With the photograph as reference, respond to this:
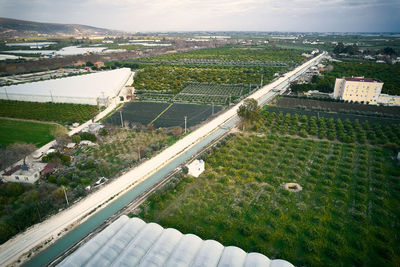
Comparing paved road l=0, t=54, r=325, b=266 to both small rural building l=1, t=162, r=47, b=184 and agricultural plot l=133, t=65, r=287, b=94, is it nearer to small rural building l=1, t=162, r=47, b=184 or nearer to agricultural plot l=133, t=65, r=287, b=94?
small rural building l=1, t=162, r=47, b=184

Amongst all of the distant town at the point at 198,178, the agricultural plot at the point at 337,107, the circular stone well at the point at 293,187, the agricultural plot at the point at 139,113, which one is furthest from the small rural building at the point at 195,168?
the agricultural plot at the point at 337,107

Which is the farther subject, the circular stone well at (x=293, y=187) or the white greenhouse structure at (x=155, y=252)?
the circular stone well at (x=293, y=187)

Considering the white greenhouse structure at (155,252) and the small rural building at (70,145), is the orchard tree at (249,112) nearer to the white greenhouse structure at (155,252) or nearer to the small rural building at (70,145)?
the small rural building at (70,145)

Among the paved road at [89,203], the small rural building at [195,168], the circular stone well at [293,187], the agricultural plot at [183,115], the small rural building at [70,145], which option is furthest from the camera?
the agricultural plot at [183,115]

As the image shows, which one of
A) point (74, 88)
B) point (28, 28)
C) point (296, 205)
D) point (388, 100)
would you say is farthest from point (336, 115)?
point (28, 28)

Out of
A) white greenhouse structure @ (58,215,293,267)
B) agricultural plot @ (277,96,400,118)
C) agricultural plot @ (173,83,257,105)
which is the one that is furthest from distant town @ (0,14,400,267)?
agricultural plot @ (173,83,257,105)

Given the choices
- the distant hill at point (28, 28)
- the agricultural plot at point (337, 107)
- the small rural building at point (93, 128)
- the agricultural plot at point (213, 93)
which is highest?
the distant hill at point (28, 28)
